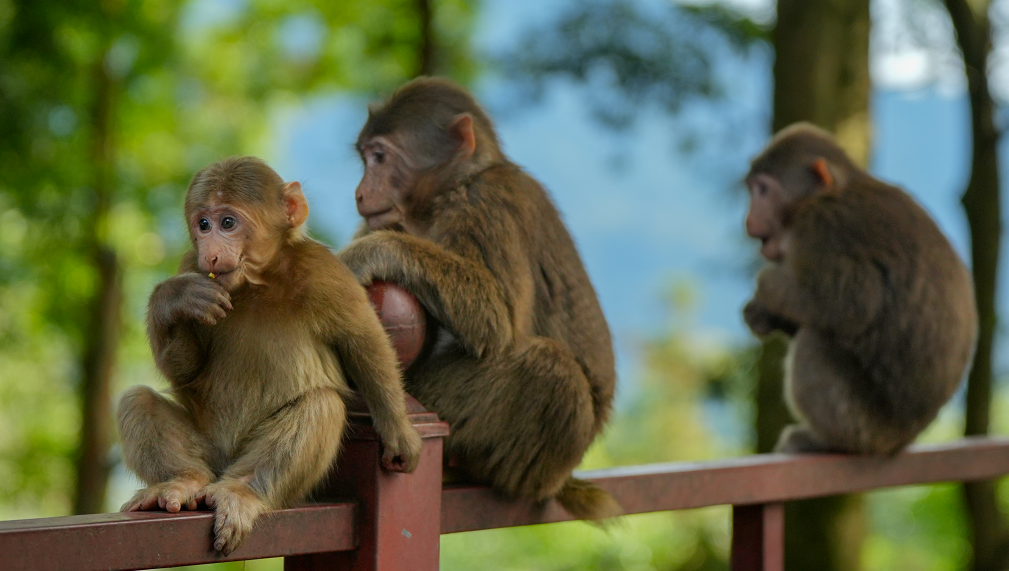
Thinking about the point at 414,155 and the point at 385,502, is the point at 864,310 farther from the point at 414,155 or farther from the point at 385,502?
the point at 385,502

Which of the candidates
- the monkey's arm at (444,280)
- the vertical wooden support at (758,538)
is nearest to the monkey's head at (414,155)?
the monkey's arm at (444,280)

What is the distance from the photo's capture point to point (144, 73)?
8430 mm

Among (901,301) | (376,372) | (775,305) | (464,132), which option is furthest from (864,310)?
(376,372)

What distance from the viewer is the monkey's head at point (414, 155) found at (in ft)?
9.75

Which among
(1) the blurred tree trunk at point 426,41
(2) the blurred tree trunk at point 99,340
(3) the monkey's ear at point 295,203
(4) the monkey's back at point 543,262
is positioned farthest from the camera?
(2) the blurred tree trunk at point 99,340

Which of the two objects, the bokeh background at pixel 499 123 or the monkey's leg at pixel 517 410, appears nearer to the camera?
the monkey's leg at pixel 517 410

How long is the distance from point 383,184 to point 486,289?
0.54 meters

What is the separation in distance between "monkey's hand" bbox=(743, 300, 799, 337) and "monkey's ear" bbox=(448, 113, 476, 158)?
5.49ft

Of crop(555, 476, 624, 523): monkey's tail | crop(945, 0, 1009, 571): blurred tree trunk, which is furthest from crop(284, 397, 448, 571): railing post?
crop(945, 0, 1009, 571): blurred tree trunk

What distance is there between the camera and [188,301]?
1905 millimetres

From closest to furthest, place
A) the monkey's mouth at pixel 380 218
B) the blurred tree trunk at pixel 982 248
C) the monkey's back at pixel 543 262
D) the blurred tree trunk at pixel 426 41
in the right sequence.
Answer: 1. the monkey's back at pixel 543 262
2. the monkey's mouth at pixel 380 218
3. the blurred tree trunk at pixel 982 248
4. the blurred tree trunk at pixel 426 41

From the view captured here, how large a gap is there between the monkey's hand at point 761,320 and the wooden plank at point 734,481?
759 mm

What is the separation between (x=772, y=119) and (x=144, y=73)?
546 cm

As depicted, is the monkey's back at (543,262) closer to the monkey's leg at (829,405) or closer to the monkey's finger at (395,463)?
the monkey's finger at (395,463)
